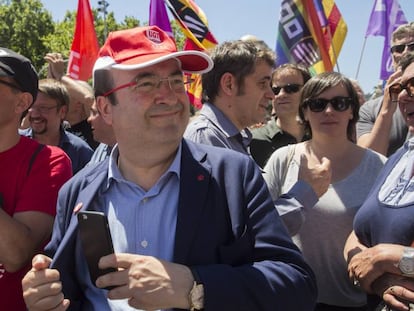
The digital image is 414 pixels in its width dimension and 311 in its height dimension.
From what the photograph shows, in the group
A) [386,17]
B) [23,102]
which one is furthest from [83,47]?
[23,102]

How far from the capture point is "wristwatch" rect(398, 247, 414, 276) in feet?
6.50

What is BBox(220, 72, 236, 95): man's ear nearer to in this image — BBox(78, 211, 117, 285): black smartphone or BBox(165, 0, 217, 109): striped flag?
BBox(78, 211, 117, 285): black smartphone

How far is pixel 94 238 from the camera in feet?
5.49

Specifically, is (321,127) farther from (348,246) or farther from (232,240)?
(232,240)

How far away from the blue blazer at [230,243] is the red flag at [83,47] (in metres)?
6.06

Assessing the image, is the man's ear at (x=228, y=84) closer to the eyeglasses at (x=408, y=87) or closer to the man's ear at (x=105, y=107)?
the eyeglasses at (x=408, y=87)

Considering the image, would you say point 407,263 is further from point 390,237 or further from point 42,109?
point 42,109

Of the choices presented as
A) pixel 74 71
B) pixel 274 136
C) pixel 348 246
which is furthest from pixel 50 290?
pixel 74 71

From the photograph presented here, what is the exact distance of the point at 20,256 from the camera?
208 cm

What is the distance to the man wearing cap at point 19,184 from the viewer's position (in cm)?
209

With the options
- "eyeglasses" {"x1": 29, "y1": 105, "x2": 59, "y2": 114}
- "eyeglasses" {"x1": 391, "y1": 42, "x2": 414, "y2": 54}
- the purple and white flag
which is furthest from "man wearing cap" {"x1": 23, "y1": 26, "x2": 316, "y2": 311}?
the purple and white flag

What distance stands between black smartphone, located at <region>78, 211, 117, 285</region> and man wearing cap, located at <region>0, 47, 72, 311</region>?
1.66ft

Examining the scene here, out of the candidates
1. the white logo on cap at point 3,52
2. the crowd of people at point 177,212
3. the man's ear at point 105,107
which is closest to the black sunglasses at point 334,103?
the crowd of people at point 177,212

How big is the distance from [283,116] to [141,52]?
2684 millimetres
